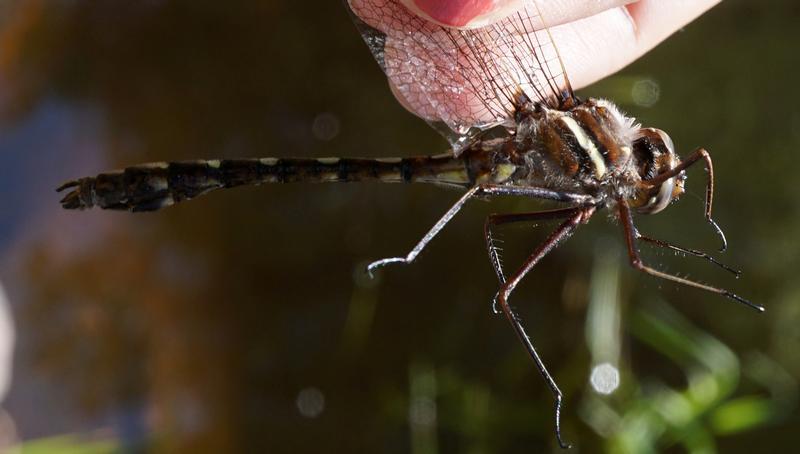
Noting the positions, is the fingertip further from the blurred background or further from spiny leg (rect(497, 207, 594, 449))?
the blurred background

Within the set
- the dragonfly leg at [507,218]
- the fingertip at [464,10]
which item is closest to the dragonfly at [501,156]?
the dragonfly leg at [507,218]

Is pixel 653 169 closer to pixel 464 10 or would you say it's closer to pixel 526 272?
pixel 526 272

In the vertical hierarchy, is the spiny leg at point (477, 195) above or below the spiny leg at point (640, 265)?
above

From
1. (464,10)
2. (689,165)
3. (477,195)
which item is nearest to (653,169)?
(689,165)

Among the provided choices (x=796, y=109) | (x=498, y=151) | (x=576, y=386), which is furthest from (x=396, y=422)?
(x=796, y=109)

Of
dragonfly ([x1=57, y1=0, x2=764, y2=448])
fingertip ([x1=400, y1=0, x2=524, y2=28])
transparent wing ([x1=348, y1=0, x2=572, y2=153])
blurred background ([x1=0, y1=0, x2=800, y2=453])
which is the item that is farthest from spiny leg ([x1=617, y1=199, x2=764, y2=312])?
blurred background ([x1=0, y1=0, x2=800, y2=453])

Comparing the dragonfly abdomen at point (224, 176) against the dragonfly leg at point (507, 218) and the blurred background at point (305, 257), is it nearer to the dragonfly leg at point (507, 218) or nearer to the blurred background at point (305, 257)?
the dragonfly leg at point (507, 218)
